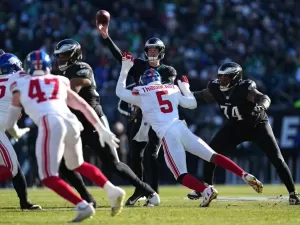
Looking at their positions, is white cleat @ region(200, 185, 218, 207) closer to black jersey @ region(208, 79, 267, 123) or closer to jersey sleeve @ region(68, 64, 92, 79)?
black jersey @ region(208, 79, 267, 123)

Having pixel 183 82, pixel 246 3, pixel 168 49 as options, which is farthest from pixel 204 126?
pixel 183 82

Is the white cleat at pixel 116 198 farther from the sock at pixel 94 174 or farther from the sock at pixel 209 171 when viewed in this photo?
the sock at pixel 209 171

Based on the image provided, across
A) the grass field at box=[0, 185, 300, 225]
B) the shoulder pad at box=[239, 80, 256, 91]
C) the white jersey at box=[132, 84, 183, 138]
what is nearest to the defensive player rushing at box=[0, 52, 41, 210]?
the grass field at box=[0, 185, 300, 225]

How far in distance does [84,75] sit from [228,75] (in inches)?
72.5

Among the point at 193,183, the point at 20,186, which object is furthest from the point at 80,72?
the point at 193,183

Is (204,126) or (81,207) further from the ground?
(81,207)

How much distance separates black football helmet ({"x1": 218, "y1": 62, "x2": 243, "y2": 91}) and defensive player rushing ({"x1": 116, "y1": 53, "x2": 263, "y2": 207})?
0.48 metres

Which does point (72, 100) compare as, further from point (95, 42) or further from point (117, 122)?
point (95, 42)

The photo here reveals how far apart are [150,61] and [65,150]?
Result: 2702 millimetres

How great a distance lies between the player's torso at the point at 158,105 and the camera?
9.48 meters

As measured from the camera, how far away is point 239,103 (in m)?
10.0

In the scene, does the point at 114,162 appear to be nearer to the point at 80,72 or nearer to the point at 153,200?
the point at 153,200

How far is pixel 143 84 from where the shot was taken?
968cm

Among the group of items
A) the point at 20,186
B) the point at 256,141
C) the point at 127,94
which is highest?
the point at 127,94
